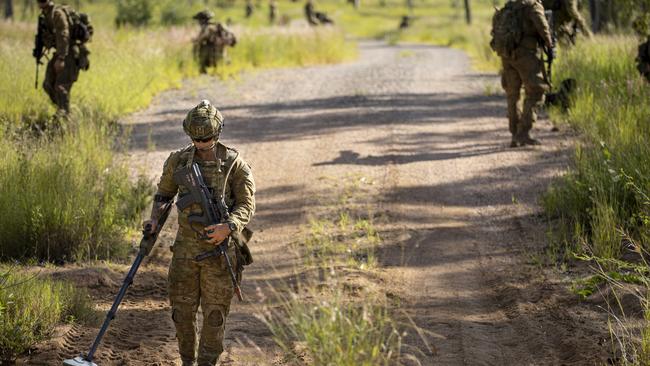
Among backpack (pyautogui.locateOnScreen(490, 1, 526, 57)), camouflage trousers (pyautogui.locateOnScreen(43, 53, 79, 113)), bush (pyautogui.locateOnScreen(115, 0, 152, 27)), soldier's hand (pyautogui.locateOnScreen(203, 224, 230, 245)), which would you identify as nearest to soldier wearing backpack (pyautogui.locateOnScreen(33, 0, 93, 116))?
camouflage trousers (pyautogui.locateOnScreen(43, 53, 79, 113))

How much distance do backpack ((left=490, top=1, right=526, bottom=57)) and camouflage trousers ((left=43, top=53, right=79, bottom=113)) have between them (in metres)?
5.61

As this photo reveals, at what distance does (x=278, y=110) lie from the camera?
1600 centimetres

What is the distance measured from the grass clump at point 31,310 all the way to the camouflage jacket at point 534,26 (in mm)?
6989

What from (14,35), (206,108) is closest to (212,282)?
(206,108)

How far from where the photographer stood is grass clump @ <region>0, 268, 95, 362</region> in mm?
5656

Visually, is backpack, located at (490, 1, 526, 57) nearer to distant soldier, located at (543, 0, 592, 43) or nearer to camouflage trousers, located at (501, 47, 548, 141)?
camouflage trousers, located at (501, 47, 548, 141)

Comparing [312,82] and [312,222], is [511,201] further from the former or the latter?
[312,82]

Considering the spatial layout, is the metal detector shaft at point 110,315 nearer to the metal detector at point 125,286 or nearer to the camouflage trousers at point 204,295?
the metal detector at point 125,286

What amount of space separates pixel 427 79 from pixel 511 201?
10.7 metres

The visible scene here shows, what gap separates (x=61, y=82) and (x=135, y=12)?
801 inches

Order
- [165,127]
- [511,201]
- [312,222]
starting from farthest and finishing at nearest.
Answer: [165,127] < [511,201] < [312,222]

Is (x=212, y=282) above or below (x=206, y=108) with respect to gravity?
below

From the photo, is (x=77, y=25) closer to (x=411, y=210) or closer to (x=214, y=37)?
(x=411, y=210)

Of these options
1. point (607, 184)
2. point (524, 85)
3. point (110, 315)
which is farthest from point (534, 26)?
point (110, 315)
